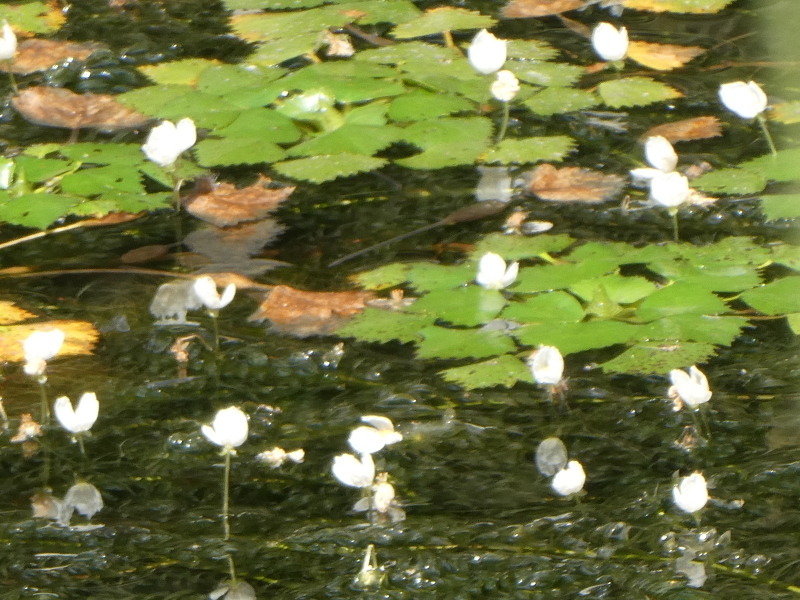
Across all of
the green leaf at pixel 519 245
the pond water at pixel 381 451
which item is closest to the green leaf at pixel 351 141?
the pond water at pixel 381 451

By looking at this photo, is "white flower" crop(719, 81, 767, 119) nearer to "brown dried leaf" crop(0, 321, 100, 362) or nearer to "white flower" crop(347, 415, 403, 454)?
"white flower" crop(347, 415, 403, 454)

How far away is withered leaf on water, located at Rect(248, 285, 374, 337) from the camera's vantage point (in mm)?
1696

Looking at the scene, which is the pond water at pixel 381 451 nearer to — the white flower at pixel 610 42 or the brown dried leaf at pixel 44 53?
the white flower at pixel 610 42

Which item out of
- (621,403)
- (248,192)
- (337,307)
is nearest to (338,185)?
(248,192)

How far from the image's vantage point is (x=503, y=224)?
199cm

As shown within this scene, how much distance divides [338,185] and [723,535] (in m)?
1.24

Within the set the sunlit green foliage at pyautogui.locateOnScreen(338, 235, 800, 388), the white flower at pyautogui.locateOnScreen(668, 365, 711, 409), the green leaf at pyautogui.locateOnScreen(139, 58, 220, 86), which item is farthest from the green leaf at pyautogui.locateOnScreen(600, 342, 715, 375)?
the green leaf at pyautogui.locateOnScreen(139, 58, 220, 86)

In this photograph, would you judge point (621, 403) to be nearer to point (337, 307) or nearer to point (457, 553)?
point (457, 553)

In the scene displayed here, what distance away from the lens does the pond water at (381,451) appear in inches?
46.6

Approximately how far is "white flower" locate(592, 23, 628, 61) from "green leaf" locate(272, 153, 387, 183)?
67 cm

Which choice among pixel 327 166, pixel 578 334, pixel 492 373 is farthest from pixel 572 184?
pixel 492 373

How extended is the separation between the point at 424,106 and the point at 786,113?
0.80m

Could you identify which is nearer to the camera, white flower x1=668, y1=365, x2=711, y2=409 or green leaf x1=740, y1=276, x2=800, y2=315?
white flower x1=668, y1=365, x2=711, y2=409

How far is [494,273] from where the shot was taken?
1683mm
